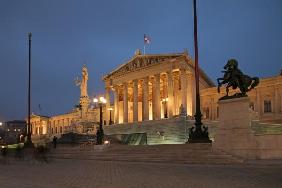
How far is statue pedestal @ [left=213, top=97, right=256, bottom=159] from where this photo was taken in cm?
2082

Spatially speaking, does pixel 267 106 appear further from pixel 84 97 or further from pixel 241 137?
pixel 241 137

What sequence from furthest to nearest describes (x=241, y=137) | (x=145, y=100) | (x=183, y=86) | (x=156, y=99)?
(x=145, y=100)
(x=156, y=99)
(x=183, y=86)
(x=241, y=137)

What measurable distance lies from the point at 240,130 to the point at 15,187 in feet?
44.0

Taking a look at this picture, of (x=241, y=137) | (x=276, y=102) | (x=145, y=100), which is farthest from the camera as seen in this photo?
(x=145, y=100)

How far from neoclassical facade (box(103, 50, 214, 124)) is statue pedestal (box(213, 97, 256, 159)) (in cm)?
3226

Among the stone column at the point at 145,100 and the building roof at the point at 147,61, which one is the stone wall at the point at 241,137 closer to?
the building roof at the point at 147,61

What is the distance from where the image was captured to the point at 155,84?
63406mm

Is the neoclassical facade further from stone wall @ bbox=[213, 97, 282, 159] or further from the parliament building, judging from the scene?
stone wall @ bbox=[213, 97, 282, 159]

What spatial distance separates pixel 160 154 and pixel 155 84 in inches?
1519

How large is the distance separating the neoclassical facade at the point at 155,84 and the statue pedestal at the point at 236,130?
32.3 metres

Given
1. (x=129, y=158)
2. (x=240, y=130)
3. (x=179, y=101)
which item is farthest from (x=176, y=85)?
(x=240, y=130)

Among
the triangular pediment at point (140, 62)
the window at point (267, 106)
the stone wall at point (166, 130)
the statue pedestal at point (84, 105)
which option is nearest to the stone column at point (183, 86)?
the triangular pediment at point (140, 62)

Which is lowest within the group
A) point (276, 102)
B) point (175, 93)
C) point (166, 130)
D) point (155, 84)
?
point (166, 130)

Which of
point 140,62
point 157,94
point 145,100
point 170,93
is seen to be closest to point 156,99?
point 157,94
